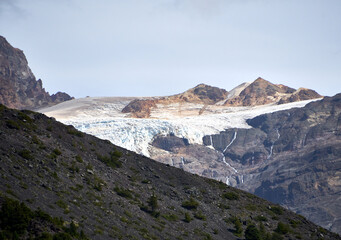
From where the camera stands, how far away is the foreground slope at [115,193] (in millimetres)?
51250

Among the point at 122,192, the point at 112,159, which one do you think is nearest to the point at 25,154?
the point at 122,192

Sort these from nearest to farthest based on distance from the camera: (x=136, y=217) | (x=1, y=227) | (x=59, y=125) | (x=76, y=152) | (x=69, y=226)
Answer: (x=1, y=227)
(x=69, y=226)
(x=136, y=217)
(x=76, y=152)
(x=59, y=125)

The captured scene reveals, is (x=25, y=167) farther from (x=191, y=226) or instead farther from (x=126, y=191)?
(x=191, y=226)

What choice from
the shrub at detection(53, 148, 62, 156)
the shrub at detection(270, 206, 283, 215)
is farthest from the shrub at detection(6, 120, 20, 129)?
Result: the shrub at detection(270, 206, 283, 215)

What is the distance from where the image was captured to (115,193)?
208ft

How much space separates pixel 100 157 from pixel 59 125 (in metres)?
7.72

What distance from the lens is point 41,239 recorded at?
39.4m

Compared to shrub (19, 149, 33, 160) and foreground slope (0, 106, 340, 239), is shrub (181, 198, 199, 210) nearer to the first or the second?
foreground slope (0, 106, 340, 239)

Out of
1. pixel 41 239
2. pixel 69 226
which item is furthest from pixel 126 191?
pixel 41 239

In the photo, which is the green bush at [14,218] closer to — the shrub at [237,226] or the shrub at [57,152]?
the shrub at [57,152]

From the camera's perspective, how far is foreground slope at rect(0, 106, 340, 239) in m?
51.2

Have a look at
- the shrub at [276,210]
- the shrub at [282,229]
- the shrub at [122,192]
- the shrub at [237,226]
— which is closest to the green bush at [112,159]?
the shrub at [122,192]

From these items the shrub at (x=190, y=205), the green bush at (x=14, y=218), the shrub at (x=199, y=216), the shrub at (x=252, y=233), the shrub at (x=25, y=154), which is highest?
the shrub at (x=25, y=154)

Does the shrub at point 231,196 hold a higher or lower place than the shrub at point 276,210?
higher
